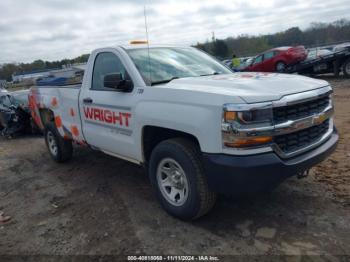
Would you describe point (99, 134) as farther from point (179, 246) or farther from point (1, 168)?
point (1, 168)

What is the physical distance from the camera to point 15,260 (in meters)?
3.51

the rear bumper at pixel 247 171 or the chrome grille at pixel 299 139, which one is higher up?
the chrome grille at pixel 299 139

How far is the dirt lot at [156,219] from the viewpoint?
3359mm

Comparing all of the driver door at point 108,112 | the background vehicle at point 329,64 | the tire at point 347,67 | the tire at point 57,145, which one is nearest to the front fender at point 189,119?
the driver door at point 108,112

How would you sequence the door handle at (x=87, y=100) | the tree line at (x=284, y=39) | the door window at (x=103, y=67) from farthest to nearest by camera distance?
the tree line at (x=284, y=39) < the door handle at (x=87, y=100) < the door window at (x=103, y=67)

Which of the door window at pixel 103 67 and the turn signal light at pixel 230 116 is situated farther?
the door window at pixel 103 67

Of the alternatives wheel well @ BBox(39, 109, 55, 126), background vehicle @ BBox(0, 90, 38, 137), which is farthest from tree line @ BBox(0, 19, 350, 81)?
wheel well @ BBox(39, 109, 55, 126)

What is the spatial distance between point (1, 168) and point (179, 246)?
5.03m

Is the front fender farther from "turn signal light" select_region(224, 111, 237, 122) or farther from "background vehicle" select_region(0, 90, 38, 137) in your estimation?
"background vehicle" select_region(0, 90, 38, 137)

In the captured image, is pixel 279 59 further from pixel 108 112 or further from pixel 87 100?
pixel 108 112

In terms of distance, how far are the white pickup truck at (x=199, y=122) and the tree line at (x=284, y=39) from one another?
96.3ft

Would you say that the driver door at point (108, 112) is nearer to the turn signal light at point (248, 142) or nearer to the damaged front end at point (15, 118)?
the turn signal light at point (248, 142)

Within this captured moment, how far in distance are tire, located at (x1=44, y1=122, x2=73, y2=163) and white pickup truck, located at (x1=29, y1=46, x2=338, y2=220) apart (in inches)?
58.5

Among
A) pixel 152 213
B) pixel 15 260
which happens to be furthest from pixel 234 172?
pixel 15 260
